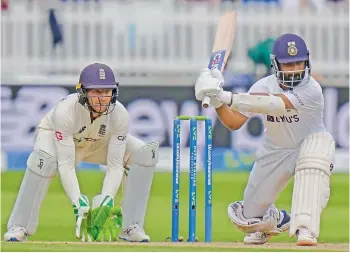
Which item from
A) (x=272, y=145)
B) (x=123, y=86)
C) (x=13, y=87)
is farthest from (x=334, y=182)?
(x=272, y=145)

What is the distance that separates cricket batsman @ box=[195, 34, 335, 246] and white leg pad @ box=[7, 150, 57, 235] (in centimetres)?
107

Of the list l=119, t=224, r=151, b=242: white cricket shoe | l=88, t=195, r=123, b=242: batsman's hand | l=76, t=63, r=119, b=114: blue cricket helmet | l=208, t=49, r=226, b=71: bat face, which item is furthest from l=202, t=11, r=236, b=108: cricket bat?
l=119, t=224, r=151, b=242: white cricket shoe

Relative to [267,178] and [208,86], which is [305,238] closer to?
[267,178]

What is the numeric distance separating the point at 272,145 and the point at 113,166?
1006 mm

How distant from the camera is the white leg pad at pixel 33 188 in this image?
7953 millimetres

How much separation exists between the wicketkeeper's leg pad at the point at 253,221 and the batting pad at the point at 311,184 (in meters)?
0.59

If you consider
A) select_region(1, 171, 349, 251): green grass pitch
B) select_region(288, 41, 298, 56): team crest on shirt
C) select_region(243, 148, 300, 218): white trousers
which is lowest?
select_region(1, 171, 349, 251): green grass pitch

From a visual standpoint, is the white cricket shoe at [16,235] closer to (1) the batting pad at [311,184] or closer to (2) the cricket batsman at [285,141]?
(2) the cricket batsman at [285,141]

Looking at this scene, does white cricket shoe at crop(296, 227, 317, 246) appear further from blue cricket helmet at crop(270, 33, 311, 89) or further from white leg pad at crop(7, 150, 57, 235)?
white leg pad at crop(7, 150, 57, 235)

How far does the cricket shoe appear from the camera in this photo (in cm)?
834

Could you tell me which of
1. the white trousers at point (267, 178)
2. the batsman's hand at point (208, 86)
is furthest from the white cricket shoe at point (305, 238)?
the batsman's hand at point (208, 86)

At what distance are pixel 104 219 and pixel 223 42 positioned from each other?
1368mm

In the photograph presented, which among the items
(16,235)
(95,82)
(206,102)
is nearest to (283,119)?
(206,102)

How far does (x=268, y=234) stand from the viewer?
8.37 metres
